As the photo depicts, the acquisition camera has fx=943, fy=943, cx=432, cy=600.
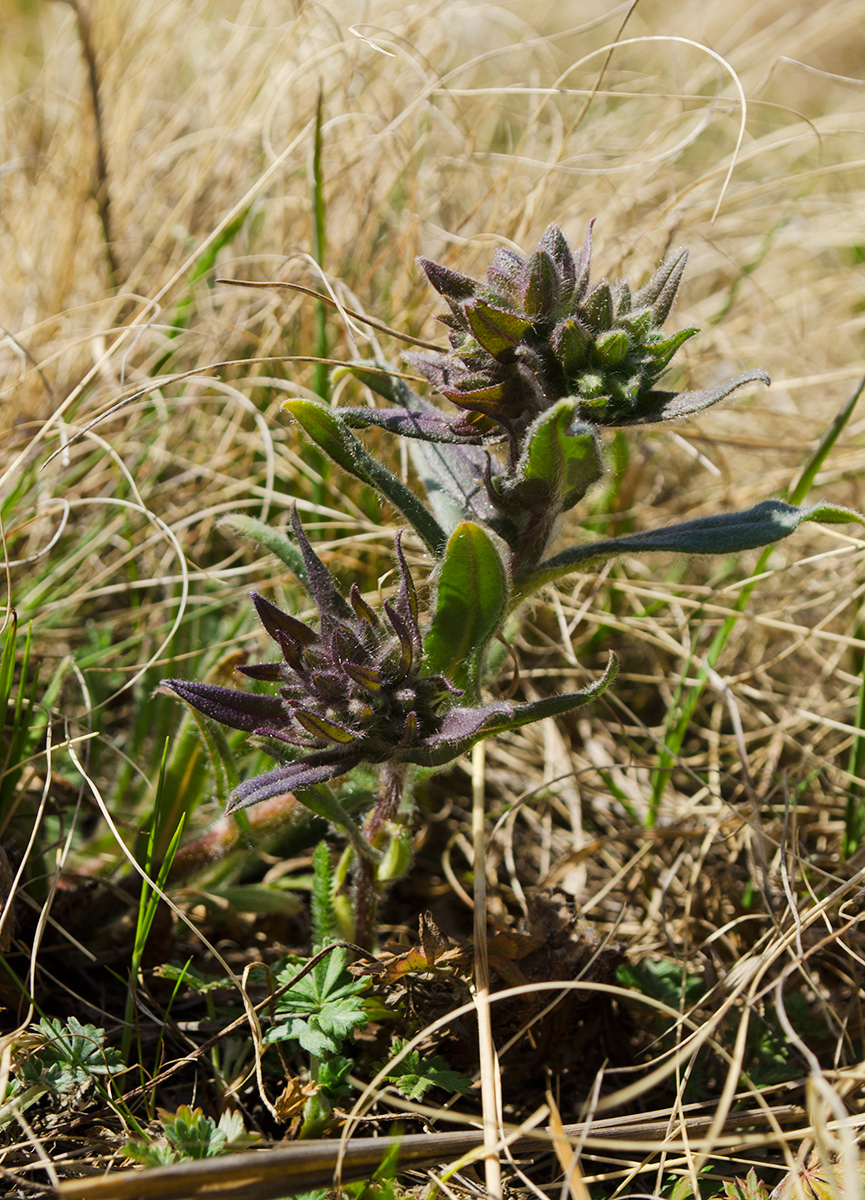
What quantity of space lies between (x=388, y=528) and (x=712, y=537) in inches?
38.4

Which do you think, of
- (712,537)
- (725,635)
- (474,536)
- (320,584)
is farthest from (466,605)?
(725,635)

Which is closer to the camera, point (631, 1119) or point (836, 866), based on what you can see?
point (631, 1119)

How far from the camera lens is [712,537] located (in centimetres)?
174

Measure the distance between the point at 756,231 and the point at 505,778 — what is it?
279 centimetres

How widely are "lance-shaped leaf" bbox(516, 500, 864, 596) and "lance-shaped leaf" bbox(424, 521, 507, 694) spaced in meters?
0.16

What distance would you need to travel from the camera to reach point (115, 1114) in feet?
5.32

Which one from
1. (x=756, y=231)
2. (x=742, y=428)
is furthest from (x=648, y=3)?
(x=742, y=428)

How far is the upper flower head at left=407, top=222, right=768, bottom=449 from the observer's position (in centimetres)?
159

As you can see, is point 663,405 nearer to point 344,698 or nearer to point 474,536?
point 474,536

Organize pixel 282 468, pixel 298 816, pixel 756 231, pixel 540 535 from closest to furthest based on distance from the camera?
pixel 540 535, pixel 298 816, pixel 282 468, pixel 756 231

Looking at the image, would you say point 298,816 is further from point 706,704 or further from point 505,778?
point 706,704

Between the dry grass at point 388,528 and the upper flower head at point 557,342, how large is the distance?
1.81ft

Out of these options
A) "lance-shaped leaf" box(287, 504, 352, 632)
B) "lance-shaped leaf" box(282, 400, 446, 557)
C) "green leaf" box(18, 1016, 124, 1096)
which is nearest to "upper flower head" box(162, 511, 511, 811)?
"lance-shaped leaf" box(287, 504, 352, 632)

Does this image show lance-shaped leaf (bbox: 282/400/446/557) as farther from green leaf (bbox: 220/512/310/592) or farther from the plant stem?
the plant stem
